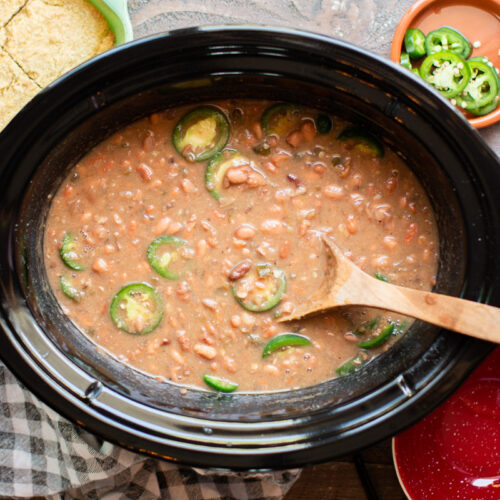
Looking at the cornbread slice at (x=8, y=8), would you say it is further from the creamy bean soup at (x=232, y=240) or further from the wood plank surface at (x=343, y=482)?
the wood plank surface at (x=343, y=482)

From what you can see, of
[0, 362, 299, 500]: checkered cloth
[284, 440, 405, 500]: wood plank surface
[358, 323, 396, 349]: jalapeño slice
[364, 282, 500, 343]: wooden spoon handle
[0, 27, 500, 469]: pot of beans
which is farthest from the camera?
[284, 440, 405, 500]: wood plank surface

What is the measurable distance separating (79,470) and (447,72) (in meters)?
2.02

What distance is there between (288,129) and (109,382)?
1.06 metres

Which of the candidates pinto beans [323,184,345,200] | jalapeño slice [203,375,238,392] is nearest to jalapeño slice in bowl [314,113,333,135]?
pinto beans [323,184,345,200]

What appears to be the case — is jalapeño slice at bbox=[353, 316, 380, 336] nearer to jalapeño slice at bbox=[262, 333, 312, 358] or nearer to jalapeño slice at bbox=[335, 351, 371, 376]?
jalapeño slice at bbox=[335, 351, 371, 376]

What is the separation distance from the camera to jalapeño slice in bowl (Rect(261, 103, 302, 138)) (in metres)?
2.46

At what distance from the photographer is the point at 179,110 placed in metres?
2.46

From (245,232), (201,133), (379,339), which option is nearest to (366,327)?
(379,339)

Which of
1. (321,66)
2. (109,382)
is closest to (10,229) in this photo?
(109,382)

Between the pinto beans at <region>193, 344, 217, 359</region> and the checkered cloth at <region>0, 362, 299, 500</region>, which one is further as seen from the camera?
the checkered cloth at <region>0, 362, 299, 500</region>

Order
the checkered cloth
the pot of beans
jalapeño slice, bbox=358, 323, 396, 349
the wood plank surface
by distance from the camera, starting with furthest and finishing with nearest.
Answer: the wood plank surface, the checkered cloth, jalapeño slice, bbox=358, 323, 396, 349, the pot of beans

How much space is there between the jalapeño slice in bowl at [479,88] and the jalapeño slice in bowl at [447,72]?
3cm

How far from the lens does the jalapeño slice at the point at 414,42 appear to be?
2609 mm

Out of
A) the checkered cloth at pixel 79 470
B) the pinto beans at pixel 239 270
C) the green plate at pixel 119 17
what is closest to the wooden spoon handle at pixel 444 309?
the pinto beans at pixel 239 270
